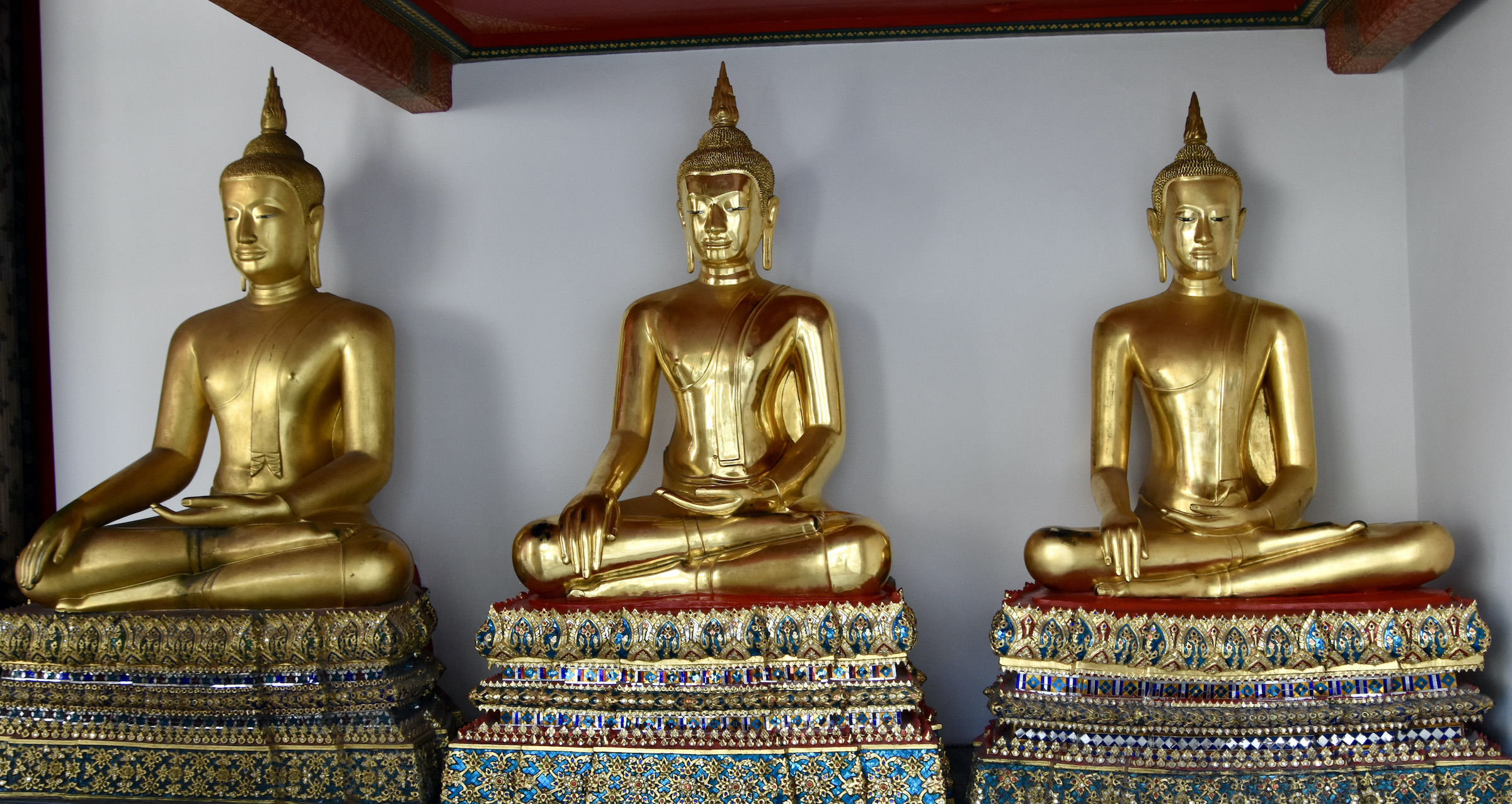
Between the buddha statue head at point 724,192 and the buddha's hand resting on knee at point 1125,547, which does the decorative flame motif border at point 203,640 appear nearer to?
the buddha statue head at point 724,192

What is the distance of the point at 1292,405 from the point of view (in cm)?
346

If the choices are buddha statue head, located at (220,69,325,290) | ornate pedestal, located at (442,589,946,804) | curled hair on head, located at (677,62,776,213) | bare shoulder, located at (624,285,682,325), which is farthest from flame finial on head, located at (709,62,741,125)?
ornate pedestal, located at (442,589,946,804)

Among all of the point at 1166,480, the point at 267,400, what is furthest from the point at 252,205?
the point at 1166,480

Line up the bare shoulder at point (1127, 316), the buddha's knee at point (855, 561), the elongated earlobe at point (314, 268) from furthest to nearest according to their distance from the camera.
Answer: the elongated earlobe at point (314, 268)
the bare shoulder at point (1127, 316)
the buddha's knee at point (855, 561)

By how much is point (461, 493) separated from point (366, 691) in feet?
3.33

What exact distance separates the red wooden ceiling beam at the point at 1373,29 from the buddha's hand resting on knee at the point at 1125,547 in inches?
60.7

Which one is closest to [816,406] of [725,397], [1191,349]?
[725,397]

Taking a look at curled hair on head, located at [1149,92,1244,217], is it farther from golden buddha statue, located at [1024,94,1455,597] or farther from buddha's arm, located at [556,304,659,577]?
buddha's arm, located at [556,304,659,577]

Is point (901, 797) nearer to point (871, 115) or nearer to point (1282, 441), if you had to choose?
point (1282, 441)

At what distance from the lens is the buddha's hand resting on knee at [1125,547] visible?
3.04 m

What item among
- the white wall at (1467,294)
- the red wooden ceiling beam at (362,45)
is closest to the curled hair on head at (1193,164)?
the white wall at (1467,294)

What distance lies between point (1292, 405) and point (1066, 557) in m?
0.90

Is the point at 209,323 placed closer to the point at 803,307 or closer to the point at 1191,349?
the point at 803,307

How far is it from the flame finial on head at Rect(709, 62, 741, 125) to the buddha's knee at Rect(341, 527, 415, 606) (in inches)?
60.2
